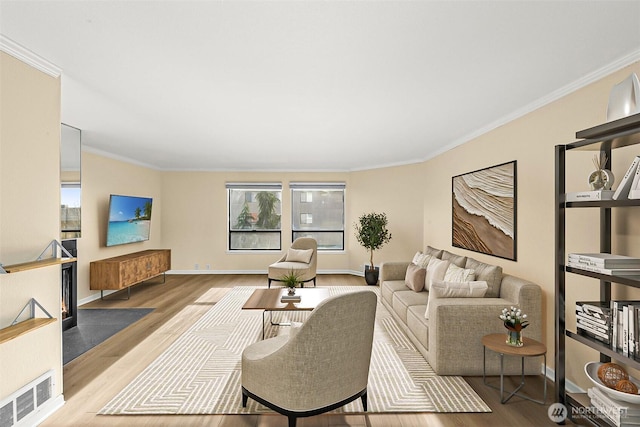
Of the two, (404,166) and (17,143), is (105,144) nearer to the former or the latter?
(17,143)

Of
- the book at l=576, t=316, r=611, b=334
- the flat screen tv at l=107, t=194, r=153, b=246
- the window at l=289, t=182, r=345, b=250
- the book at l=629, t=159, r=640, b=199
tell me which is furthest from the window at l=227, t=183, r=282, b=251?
the book at l=629, t=159, r=640, b=199

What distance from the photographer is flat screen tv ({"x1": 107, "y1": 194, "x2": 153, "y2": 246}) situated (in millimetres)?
5793

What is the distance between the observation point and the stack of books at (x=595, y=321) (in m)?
2.11

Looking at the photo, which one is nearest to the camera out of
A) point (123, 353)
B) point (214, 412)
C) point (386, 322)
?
point (214, 412)

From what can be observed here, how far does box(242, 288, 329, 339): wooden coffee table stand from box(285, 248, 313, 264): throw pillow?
1618mm

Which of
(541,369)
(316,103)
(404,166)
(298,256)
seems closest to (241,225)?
(298,256)

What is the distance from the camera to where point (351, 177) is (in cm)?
781

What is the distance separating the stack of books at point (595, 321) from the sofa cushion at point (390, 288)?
92.0 inches

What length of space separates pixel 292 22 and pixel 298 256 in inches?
189

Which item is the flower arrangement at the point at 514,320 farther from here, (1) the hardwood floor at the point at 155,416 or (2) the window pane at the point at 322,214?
(2) the window pane at the point at 322,214

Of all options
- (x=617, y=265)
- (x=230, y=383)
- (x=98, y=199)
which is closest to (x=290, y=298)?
(x=230, y=383)

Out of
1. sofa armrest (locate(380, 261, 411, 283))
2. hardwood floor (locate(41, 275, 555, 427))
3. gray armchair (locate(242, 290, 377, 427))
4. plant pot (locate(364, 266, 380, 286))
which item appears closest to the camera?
gray armchair (locate(242, 290, 377, 427))

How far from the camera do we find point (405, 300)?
3.99 meters

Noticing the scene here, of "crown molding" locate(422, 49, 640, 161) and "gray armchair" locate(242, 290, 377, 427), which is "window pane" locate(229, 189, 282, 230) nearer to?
→ "crown molding" locate(422, 49, 640, 161)
